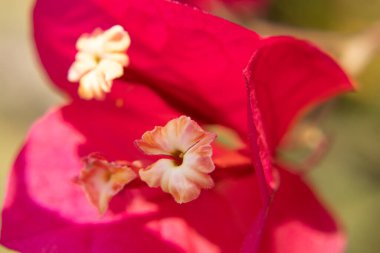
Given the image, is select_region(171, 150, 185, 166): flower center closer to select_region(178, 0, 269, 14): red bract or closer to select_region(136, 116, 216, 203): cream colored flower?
select_region(136, 116, 216, 203): cream colored flower

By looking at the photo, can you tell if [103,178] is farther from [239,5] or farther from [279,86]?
[239,5]

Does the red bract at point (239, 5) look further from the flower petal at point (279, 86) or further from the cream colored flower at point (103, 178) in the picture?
the cream colored flower at point (103, 178)

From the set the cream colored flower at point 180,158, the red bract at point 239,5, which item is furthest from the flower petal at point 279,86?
the red bract at point 239,5

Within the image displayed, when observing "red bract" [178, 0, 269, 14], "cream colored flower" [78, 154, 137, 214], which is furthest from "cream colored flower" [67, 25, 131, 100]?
"red bract" [178, 0, 269, 14]

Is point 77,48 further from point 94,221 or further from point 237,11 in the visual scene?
point 237,11

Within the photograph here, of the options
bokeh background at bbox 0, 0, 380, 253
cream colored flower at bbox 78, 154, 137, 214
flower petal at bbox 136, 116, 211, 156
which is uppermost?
flower petal at bbox 136, 116, 211, 156

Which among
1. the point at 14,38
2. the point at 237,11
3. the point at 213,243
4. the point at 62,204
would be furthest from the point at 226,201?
the point at 14,38
